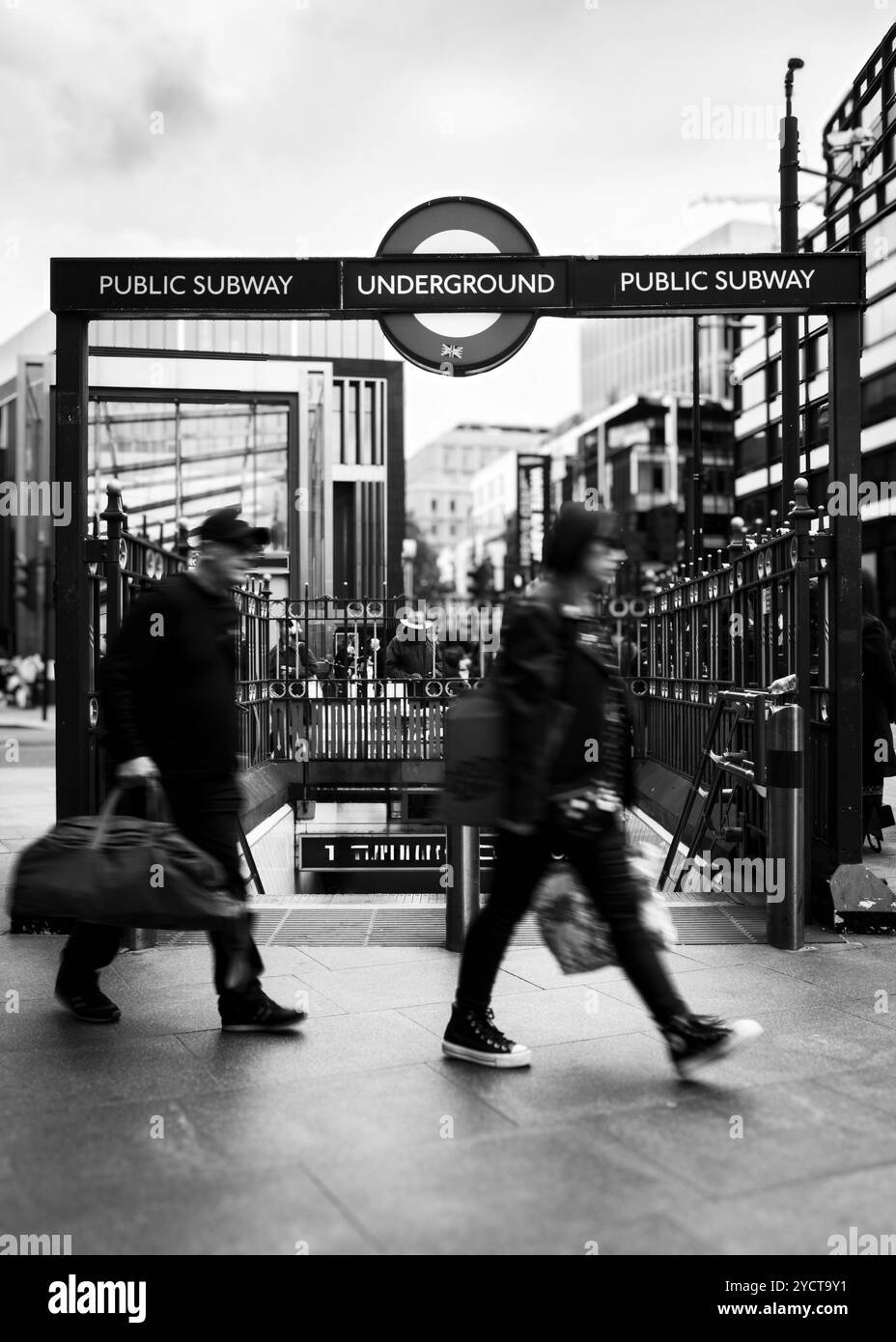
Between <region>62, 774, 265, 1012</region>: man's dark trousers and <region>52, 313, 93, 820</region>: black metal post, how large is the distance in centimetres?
179

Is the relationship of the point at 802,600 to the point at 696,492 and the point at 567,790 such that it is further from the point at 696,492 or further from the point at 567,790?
the point at 696,492

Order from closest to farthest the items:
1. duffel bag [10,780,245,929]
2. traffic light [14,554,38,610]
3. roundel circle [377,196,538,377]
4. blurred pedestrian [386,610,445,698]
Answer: duffel bag [10,780,245,929], roundel circle [377,196,538,377], blurred pedestrian [386,610,445,698], traffic light [14,554,38,610]

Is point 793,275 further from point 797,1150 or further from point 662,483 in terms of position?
point 662,483

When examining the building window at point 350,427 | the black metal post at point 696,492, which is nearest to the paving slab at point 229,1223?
the black metal post at point 696,492

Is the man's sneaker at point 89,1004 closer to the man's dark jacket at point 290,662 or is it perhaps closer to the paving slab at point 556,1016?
the paving slab at point 556,1016

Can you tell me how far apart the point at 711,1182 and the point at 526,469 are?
2740 inches

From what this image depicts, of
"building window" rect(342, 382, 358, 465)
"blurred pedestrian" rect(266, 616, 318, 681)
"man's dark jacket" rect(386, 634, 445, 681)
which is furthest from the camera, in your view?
"building window" rect(342, 382, 358, 465)

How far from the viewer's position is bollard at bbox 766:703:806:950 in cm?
589

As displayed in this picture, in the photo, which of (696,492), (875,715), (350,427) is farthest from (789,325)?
(350,427)

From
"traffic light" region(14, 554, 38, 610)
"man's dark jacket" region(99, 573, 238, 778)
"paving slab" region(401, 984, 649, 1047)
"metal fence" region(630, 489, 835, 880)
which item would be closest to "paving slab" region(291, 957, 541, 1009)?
"paving slab" region(401, 984, 649, 1047)

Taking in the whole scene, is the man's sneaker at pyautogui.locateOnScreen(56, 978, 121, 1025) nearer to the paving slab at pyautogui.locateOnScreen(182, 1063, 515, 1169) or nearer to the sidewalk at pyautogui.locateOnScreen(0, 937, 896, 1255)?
the sidewalk at pyautogui.locateOnScreen(0, 937, 896, 1255)

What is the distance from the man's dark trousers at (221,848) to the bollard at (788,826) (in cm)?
263
